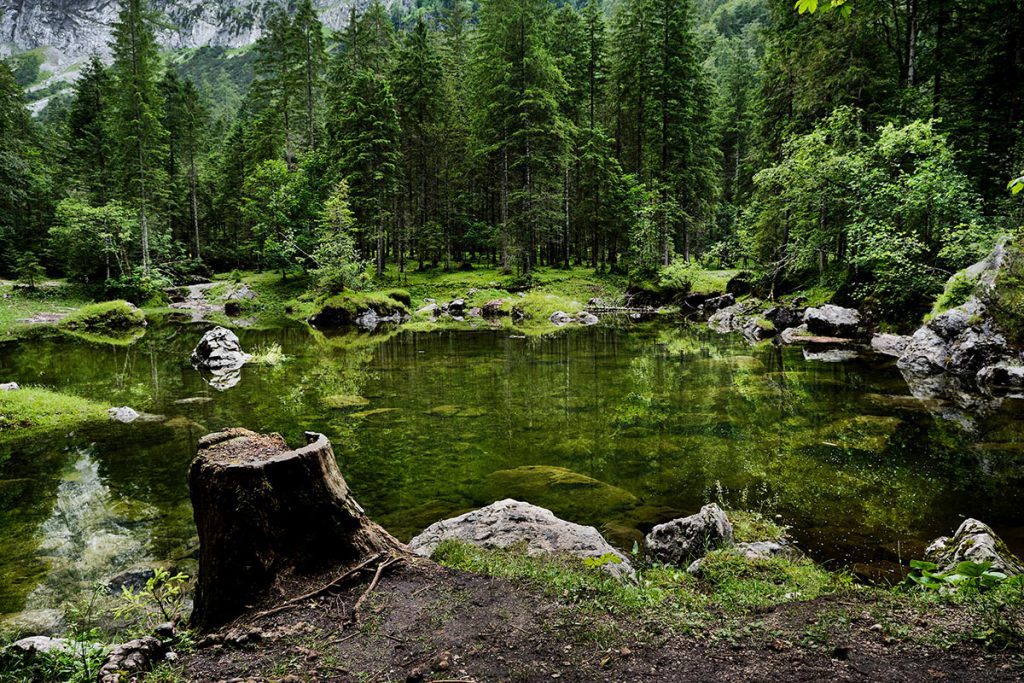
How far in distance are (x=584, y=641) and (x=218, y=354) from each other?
17.3 metres

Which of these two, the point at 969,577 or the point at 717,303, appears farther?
the point at 717,303

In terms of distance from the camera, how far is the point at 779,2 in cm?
3125

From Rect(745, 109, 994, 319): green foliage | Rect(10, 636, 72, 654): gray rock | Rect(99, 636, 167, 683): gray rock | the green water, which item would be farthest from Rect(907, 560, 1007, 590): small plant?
Rect(745, 109, 994, 319): green foliage

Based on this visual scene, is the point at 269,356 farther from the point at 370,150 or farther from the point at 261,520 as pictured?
the point at 370,150

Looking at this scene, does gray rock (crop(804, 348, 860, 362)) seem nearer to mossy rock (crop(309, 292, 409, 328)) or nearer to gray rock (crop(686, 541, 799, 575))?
gray rock (crop(686, 541, 799, 575))

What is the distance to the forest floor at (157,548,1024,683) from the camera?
302 centimetres

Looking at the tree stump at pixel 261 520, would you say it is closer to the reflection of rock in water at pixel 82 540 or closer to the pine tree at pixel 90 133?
the reflection of rock in water at pixel 82 540

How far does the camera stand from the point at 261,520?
420 cm

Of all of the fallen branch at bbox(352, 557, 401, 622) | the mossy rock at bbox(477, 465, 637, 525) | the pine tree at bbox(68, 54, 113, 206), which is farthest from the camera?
the pine tree at bbox(68, 54, 113, 206)

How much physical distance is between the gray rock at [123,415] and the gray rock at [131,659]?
31.1 ft

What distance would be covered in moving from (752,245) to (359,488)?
31032 mm

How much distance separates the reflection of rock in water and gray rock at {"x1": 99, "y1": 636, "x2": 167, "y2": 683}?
2.76 m

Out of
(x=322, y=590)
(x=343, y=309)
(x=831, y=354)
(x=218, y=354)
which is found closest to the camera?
(x=322, y=590)

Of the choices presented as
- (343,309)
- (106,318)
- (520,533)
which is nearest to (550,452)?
(520,533)
